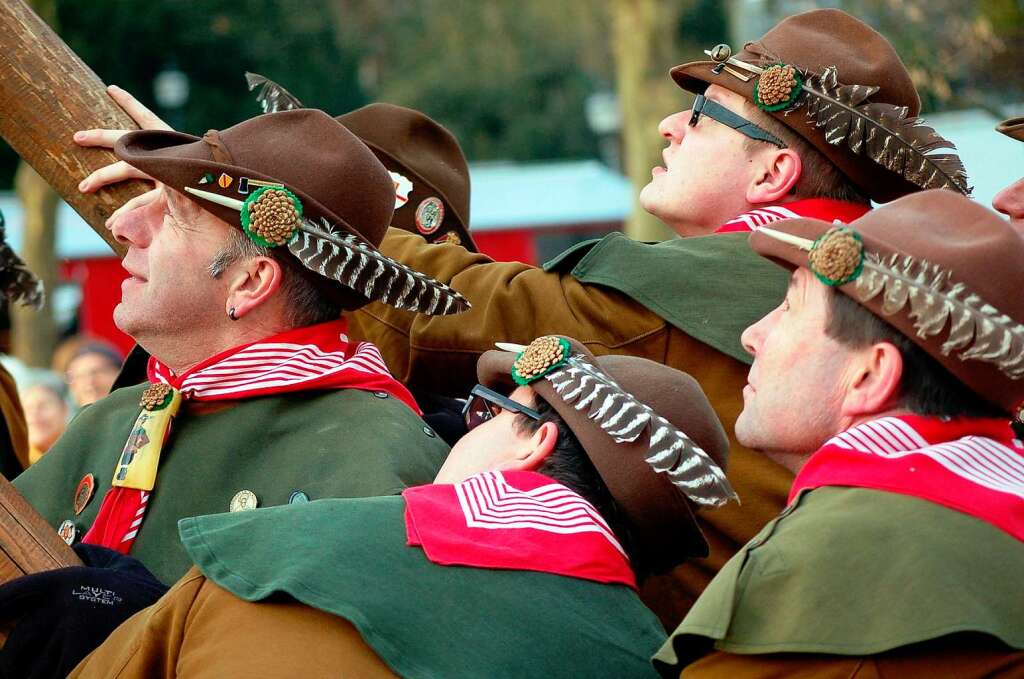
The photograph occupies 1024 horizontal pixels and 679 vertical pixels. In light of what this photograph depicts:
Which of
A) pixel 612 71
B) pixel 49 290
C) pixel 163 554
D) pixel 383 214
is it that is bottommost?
pixel 612 71

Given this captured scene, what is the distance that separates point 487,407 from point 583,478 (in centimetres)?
37

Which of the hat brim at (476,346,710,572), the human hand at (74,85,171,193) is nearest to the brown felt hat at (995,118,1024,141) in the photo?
the hat brim at (476,346,710,572)

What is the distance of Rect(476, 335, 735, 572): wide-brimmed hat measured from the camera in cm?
286

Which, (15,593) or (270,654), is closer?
(270,654)

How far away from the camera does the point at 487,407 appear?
3.25m

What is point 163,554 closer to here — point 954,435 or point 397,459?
point 397,459

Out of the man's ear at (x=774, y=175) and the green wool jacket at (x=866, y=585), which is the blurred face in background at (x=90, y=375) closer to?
the man's ear at (x=774, y=175)

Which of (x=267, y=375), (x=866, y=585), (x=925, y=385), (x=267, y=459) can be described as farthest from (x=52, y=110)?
(x=866, y=585)

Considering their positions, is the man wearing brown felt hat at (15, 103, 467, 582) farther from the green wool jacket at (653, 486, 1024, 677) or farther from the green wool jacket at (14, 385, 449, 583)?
the green wool jacket at (653, 486, 1024, 677)

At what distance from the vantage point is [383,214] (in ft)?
12.2

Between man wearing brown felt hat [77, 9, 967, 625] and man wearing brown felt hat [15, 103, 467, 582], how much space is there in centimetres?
30

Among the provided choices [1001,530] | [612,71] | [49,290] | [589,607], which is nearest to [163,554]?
[589,607]

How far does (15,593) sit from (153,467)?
681 millimetres

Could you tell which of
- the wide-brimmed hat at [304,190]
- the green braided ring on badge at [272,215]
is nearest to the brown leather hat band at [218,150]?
the wide-brimmed hat at [304,190]
